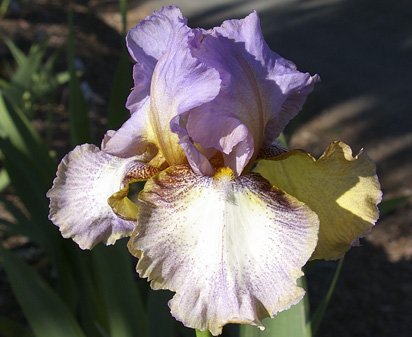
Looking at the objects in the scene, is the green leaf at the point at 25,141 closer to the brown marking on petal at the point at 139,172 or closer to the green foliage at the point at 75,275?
the green foliage at the point at 75,275

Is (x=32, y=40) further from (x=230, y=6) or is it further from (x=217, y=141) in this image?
(x=217, y=141)

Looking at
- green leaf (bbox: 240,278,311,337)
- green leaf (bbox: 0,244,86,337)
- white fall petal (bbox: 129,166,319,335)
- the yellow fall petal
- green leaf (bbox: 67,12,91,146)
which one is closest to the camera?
white fall petal (bbox: 129,166,319,335)

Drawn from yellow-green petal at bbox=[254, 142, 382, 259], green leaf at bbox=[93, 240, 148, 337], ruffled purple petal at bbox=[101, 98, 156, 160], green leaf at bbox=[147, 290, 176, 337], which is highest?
ruffled purple petal at bbox=[101, 98, 156, 160]

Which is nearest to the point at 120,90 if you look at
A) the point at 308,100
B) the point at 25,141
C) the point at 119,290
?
the point at 25,141

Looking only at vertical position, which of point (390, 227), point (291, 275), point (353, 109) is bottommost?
point (353, 109)

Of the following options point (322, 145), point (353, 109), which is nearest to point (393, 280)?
point (322, 145)

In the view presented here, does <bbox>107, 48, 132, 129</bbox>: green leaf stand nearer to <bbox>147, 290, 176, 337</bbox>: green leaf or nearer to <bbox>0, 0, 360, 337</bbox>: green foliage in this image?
<bbox>0, 0, 360, 337</bbox>: green foliage

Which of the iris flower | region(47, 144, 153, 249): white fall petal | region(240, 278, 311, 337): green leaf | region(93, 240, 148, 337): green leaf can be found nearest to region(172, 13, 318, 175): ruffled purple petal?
the iris flower
